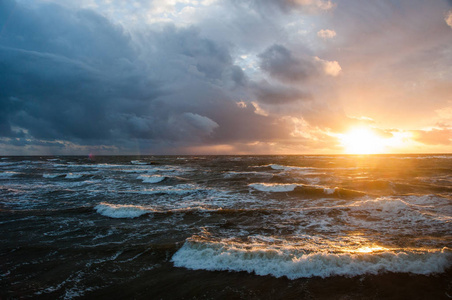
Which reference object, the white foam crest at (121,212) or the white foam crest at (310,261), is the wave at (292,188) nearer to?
the white foam crest at (121,212)

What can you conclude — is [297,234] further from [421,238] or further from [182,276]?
[182,276]

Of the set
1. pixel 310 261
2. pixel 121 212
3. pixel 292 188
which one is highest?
pixel 310 261

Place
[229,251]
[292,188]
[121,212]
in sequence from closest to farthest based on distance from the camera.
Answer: [229,251] → [121,212] → [292,188]

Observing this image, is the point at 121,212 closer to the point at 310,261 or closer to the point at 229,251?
the point at 229,251

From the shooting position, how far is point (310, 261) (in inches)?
279

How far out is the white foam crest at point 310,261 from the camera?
22.1 ft

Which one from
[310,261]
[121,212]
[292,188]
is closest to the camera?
[310,261]

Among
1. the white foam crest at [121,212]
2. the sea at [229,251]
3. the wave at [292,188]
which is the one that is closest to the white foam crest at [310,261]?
the sea at [229,251]

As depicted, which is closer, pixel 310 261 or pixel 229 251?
pixel 310 261

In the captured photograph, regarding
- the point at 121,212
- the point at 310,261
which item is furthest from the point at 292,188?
the point at 310,261

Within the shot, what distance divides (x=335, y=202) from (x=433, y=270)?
1033 centimetres

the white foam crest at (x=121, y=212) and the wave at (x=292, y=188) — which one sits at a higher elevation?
the wave at (x=292, y=188)

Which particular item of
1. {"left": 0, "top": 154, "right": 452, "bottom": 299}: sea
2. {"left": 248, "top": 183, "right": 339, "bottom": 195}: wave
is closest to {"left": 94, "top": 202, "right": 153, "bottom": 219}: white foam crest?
{"left": 0, "top": 154, "right": 452, "bottom": 299}: sea

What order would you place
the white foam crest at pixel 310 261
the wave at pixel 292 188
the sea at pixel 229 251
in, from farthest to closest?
the wave at pixel 292 188 < the white foam crest at pixel 310 261 < the sea at pixel 229 251
